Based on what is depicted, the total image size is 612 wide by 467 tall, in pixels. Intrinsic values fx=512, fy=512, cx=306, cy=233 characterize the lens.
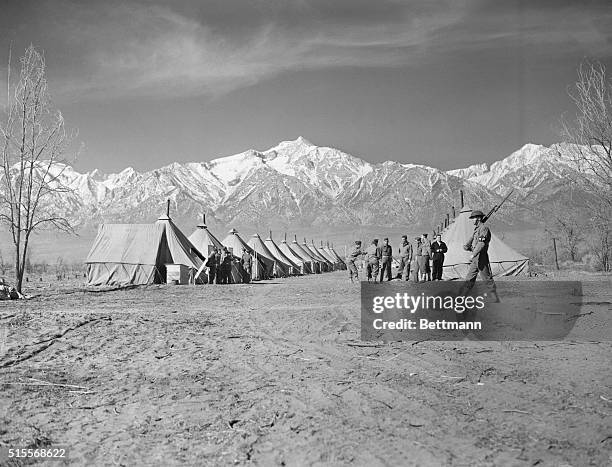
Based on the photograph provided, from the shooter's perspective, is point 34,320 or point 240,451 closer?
point 240,451

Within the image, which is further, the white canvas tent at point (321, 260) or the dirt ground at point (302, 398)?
the white canvas tent at point (321, 260)

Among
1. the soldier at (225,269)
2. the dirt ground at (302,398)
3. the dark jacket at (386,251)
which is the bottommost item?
the dirt ground at (302,398)

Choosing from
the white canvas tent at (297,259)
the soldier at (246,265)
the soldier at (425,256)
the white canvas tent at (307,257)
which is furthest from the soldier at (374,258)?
the white canvas tent at (307,257)

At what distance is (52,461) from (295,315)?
21.0ft

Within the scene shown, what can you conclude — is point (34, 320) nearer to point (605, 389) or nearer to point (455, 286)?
point (455, 286)

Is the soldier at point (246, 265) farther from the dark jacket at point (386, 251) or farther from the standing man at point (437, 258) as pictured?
the standing man at point (437, 258)

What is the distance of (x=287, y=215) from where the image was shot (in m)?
170

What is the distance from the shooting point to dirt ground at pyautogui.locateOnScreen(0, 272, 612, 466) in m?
3.22

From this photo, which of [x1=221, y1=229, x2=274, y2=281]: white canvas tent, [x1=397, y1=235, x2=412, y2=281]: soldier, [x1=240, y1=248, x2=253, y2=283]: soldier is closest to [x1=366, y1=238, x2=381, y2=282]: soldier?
[x1=397, y1=235, x2=412, y2=281]: soldier

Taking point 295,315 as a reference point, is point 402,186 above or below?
above

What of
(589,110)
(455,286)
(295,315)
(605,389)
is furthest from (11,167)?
(589,110)

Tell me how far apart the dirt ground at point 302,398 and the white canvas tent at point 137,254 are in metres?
14.5

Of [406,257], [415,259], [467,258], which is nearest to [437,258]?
[415,259]

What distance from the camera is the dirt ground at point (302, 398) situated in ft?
10.6
